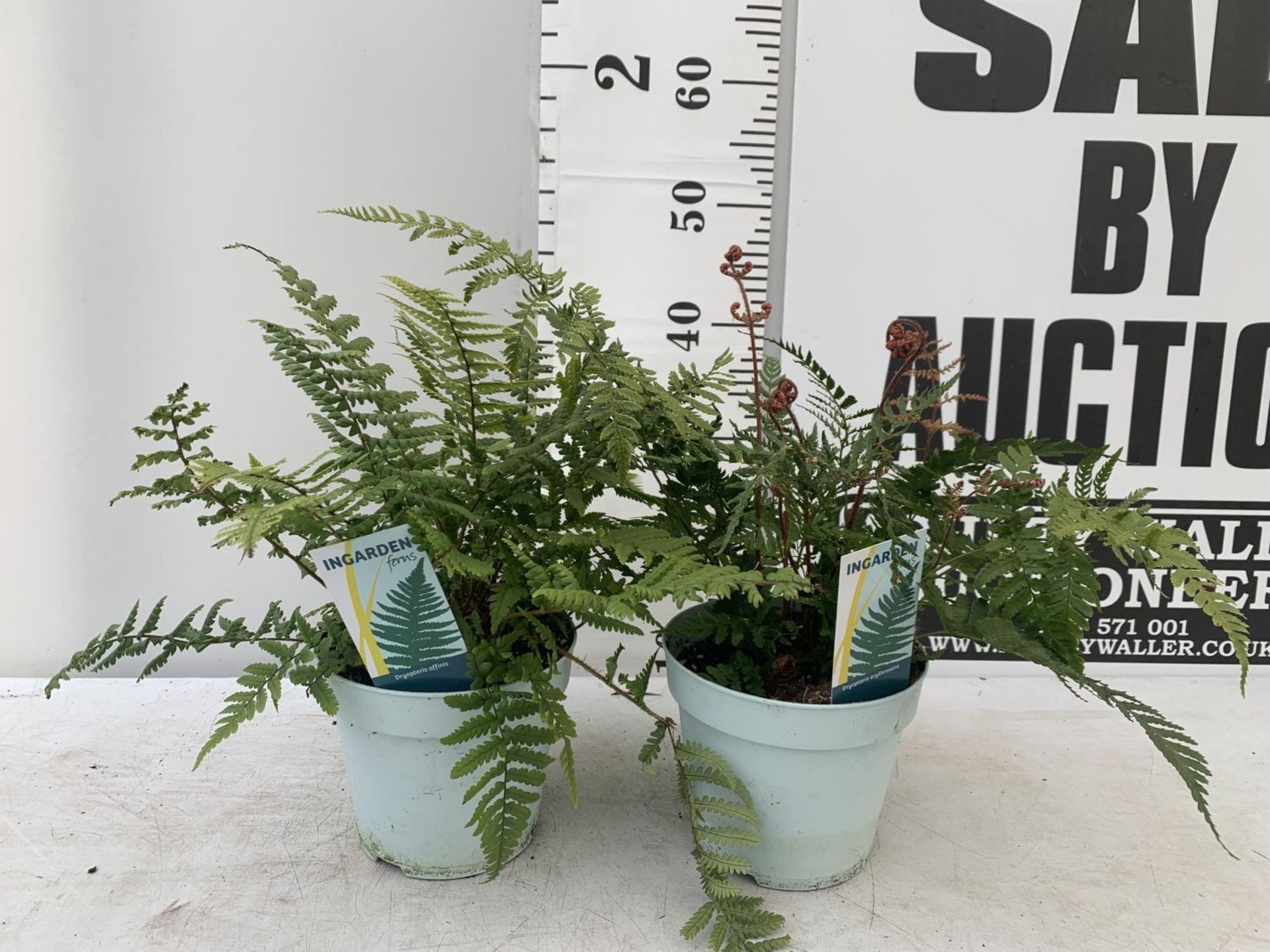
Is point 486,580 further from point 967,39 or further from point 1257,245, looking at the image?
point 1257,245

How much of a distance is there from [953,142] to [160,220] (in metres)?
1.04

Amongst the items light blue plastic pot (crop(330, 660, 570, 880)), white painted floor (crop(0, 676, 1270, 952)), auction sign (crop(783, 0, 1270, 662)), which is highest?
auction sign (crop(783, 0, 1270, 662))

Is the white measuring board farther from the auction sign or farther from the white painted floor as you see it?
the white painted floor

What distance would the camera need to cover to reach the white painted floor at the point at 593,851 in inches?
32.9

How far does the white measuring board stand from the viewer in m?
1.26

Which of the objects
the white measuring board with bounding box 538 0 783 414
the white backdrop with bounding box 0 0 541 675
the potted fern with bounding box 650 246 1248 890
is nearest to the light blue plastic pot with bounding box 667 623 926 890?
the potted fern with bounding box 650 246 1248 890

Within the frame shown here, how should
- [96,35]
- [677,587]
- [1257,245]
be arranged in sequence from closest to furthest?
[677,587], [96,35], [1257,245]

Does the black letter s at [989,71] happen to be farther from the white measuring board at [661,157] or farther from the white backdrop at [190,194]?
the white backdrop at [190,194]

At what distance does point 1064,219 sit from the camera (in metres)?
1.31

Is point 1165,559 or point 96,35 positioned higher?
point 96,35

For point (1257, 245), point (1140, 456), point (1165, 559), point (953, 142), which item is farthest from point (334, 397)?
point (1257, 245)

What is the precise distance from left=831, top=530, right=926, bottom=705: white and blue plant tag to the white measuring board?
0.52 metres

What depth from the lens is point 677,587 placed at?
69 centimetres

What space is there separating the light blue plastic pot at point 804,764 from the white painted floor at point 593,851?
37mm
